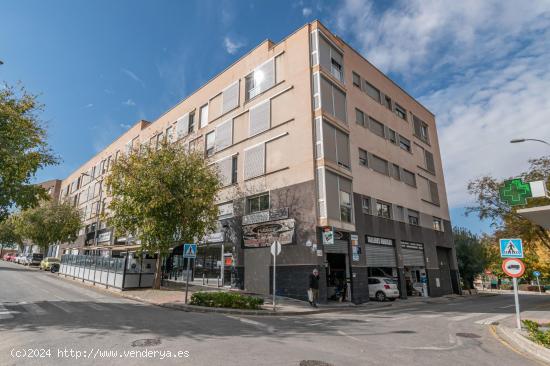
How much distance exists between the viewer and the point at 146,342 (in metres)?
7.66

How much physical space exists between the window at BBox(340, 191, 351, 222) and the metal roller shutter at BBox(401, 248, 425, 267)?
7751 millimetres

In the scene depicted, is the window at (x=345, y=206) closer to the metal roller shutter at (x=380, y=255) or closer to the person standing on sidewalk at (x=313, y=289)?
the metal roller shutter at (x=380, y=255)

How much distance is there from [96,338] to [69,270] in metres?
25.5

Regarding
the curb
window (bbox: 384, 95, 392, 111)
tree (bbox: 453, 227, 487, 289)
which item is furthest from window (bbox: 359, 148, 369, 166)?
tree (bbox: 453, 227, 487, 289)

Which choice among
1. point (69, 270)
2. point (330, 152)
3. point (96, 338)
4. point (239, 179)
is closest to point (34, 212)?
point (69, 270)

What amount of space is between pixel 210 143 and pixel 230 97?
4.31m

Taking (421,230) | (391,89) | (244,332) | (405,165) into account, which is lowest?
(244,332)

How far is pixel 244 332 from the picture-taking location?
923 centimetres

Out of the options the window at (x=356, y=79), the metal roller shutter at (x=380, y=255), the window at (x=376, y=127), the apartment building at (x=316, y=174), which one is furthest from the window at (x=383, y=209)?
the window at (x=356, y=79)

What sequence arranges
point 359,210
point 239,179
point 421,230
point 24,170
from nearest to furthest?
point 24,170 < point 359,210 < point 239,179 < point 421,230

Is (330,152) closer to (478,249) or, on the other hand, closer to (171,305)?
(171,305)

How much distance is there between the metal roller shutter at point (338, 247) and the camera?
65.4ft

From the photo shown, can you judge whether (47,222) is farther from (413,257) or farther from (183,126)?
(413,257)

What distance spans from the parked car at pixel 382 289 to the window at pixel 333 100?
11168 mm
